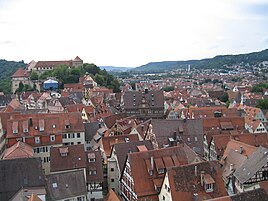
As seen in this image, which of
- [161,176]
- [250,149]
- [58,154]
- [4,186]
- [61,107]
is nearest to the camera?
[4,186]

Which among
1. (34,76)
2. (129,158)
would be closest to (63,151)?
(129,158)

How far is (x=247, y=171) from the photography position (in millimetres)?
47000

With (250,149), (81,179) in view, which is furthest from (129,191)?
(250,149)

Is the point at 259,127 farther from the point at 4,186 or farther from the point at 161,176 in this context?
the point at 4,186

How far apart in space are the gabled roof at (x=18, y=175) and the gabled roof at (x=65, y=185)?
121cm

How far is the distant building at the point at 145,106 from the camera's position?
3765 inches

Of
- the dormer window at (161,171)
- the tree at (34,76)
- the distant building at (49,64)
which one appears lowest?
the dormer window at (161,171)

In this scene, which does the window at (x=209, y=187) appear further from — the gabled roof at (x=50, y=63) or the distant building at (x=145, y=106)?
the gabled roof at (x=50, y=63)

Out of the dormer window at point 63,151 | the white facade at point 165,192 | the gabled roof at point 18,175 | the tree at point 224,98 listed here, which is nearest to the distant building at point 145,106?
the dormer window at point 63,151

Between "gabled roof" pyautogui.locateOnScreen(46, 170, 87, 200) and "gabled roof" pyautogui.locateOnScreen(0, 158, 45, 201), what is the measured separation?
121 cm

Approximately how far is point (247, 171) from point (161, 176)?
1214cm

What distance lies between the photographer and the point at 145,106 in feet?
314

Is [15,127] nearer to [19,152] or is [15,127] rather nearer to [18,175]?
[19,152]

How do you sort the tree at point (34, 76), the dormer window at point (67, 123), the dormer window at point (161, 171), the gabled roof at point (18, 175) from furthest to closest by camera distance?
the tree at point (34, 76) → the dormer window at point (67, 123) → the dormer window at point (161, 171) → the gabled roof at point (18, 175)
